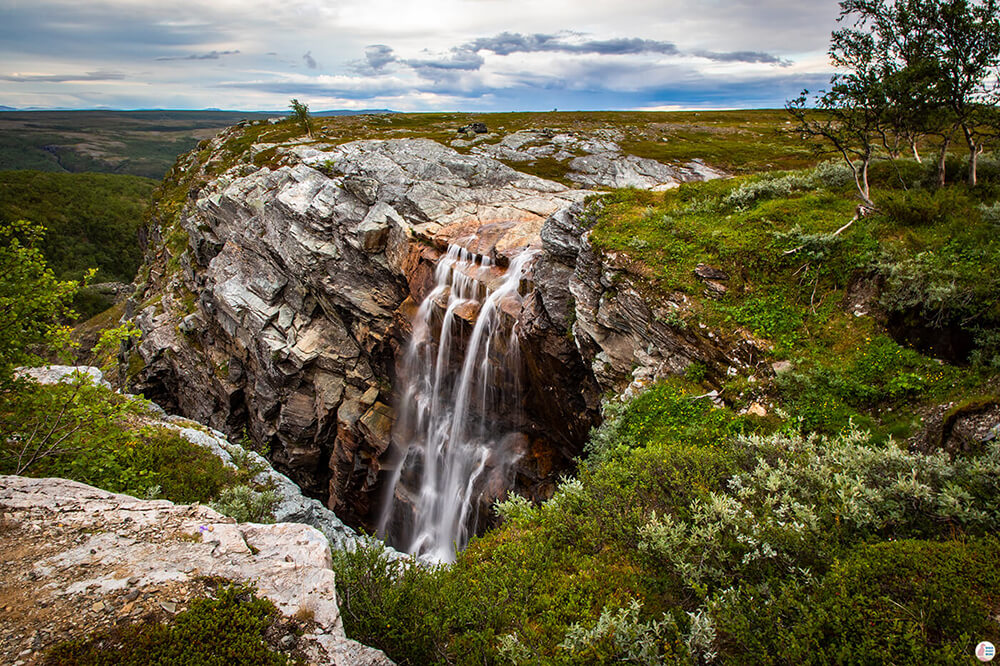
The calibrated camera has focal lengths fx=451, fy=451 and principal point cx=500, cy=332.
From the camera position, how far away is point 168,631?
5.35 metres

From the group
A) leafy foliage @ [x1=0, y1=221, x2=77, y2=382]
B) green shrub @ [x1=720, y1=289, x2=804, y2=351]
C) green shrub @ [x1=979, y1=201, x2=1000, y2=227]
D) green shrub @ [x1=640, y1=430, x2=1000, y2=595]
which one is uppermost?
green shrub @ [x1=979, y1=201, x2=1000, y2=227]

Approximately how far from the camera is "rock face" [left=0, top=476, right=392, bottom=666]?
5.58 meters

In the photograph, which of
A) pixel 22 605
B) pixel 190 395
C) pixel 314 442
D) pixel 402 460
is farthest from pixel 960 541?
pixel 190 395

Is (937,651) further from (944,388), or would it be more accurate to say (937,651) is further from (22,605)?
(22,605)

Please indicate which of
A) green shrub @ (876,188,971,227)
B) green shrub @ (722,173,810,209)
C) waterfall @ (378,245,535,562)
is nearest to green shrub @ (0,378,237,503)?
waterfall @ (378,245,535,562)

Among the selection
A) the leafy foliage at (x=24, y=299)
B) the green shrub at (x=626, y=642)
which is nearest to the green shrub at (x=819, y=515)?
the green shrub at (x=626, y=642)

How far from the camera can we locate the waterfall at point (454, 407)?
24.6m

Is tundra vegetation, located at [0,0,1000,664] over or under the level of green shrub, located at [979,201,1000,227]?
under

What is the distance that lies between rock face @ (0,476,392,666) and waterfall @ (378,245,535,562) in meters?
16.8

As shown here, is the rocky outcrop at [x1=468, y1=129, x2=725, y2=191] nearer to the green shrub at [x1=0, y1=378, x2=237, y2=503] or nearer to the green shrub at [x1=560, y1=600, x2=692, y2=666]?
the green shrub at [x1=0, y1=378, x2=237, y2=503]

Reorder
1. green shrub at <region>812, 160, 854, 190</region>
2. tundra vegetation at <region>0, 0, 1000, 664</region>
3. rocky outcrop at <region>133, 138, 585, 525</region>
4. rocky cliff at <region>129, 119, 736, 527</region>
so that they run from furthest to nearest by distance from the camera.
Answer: rocky outcrop at <region>133, 138, 585, 525</region>
rocky cliff at <region>129, 119, 736, 527</region>
green shrub at <region>812, 160, 854, 190</region>
tundra vegetation at <region>0, 0, 1000, 664</region>

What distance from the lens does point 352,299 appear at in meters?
33.2

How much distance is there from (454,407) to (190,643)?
22371 mm

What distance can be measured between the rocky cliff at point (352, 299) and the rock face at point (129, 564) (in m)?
13.8
